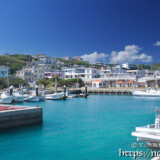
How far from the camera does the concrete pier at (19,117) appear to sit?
909 inches

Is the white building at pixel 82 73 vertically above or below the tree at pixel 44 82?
above

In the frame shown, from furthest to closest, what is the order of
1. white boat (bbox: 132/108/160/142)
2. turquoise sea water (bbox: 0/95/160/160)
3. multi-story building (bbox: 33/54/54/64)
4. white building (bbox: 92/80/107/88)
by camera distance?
1. multi-story building (bbox: 33/54/54/64)
2. white building (bbox: 92/80/107/88)
3. turquoise sea water (bbox: 0/95/160/160)
4. white boat (bbox: 132/108/160/142)

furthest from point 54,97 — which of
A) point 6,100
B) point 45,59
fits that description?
point 45,59

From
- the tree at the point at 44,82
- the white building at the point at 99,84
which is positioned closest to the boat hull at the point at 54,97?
the tree at the point at 44,82

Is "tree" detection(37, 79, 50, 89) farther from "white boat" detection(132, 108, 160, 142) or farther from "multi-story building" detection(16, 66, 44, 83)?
"white boat" detection(132, 108, 160, 142)

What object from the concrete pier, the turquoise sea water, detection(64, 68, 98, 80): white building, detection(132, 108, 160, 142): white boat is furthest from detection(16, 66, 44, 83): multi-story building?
detection(132, 108, 160, 142): white boat

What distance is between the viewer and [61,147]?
18406 millimetres

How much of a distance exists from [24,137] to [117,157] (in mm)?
9742

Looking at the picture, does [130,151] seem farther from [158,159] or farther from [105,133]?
[158,159]

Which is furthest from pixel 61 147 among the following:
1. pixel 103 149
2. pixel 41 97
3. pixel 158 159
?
pixel 41 97

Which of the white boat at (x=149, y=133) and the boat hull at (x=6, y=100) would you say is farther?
the boat hull at (x=6, y=100)

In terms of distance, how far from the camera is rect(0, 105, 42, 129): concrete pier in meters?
23.1

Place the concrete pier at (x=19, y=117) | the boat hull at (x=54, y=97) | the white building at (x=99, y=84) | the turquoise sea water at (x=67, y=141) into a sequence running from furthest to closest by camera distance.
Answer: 1. the white building at (x=99, y=84)
2. the boat hull at (x=54, y=97)
3. the concrete pier at (x=19, y=117)
4. the turquoise sea water at (x=67, y=141)

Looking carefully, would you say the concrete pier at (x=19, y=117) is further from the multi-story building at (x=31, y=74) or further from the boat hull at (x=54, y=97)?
the multi-story building at (x=31, y=74)
